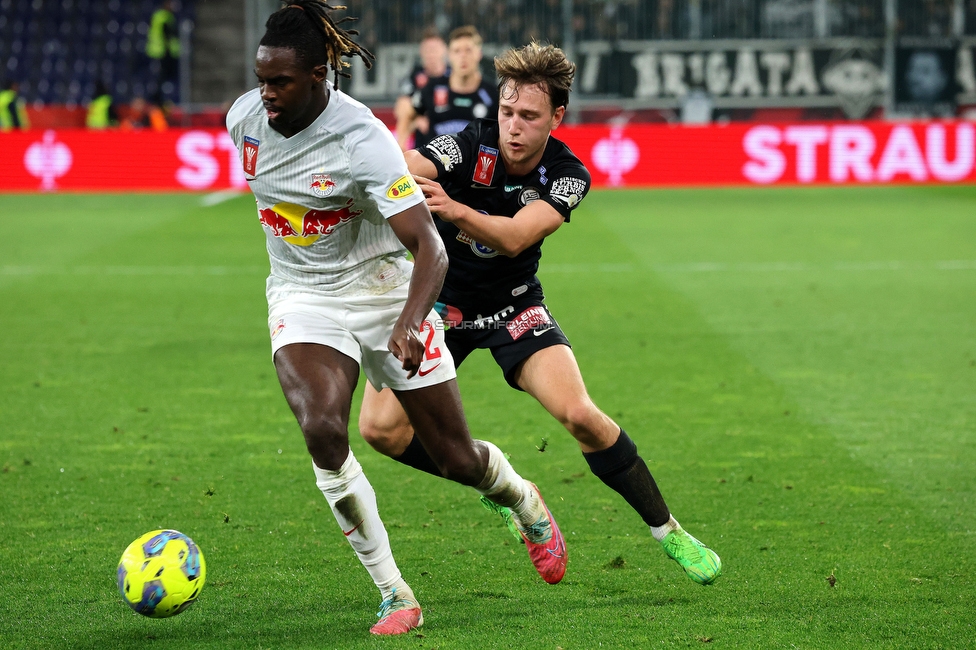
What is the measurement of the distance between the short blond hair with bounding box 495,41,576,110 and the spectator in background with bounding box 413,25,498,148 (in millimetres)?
5577

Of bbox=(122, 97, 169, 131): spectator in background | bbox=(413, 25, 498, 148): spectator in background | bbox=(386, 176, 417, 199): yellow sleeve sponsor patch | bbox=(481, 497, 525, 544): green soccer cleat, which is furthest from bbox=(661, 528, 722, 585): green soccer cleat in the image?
bbox=(122, 97, 169, 131): spectator in background

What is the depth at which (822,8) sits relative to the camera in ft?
77.1

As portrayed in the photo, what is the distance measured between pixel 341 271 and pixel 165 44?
22.1m

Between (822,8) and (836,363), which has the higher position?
(822,8)

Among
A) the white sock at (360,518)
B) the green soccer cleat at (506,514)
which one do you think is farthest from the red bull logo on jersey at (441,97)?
the white sock at (360,518)

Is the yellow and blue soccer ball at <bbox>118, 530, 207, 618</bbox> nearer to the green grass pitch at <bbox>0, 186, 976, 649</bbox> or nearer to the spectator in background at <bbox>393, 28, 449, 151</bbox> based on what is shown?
the green grass pitch at <bbox>0, 186, 976, 649</bbox>

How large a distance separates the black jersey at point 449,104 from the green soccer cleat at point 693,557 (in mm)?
6355

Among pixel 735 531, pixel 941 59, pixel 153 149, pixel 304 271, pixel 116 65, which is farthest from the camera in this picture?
pixel 116 65

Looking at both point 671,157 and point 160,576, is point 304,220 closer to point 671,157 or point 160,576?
point 160,576

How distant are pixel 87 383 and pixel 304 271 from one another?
4.17 metres

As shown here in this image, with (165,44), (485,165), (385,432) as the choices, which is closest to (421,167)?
(485,165)

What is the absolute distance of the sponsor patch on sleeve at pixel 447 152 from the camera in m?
4.61

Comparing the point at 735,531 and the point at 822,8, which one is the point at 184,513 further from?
the point at 822,8

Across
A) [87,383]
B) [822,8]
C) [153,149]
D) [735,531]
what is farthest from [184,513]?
[822,8]
